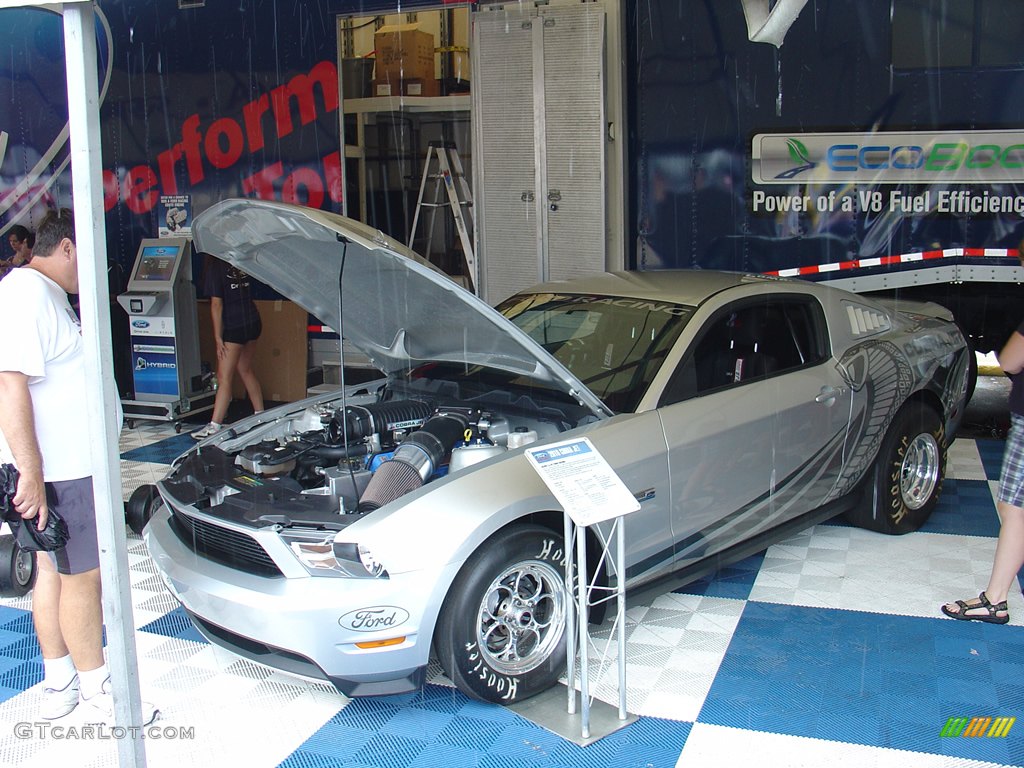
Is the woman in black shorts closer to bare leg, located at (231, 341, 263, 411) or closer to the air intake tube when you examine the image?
bare leg, located at (231, 341, 263, 411)

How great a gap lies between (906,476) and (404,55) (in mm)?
6586

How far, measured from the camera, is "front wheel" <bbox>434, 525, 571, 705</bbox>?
11.0 feet

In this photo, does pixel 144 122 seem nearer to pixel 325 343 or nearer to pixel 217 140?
pixel 217 140

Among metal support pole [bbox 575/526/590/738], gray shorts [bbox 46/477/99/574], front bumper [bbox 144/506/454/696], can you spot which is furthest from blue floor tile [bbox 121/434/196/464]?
metal support pole [bbox 575/526/590/738]

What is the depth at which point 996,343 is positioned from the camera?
8023 mm

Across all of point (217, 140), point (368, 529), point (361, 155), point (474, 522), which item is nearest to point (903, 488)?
point (474, 522)

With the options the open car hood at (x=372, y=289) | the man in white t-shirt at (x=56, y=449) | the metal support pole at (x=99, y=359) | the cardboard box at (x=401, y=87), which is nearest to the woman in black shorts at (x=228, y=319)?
the cardboard box at (x=401, y=87)

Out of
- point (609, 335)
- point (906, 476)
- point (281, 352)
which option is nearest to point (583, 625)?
point (609, 335)

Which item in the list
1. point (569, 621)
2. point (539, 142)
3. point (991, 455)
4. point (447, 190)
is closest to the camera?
point (569, 621)

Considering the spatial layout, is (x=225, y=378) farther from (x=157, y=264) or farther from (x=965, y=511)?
(x=965, y=511)

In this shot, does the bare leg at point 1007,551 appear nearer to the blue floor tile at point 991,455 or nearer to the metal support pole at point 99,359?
the blue floor tile at point 991,455

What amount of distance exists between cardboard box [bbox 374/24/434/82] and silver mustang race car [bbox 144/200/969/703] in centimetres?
540

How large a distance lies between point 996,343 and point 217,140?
7.16 metres

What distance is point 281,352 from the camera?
9.42 metres
